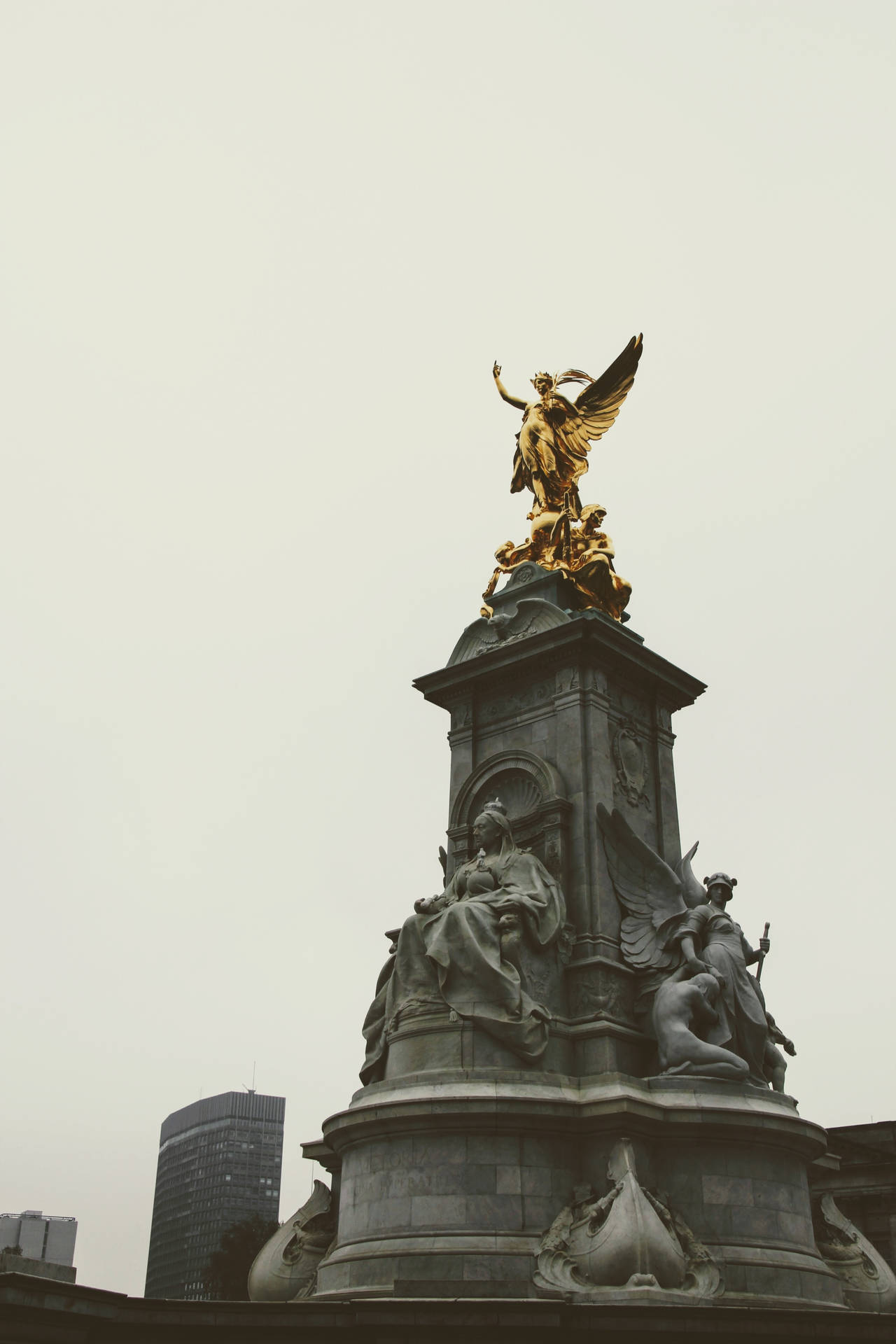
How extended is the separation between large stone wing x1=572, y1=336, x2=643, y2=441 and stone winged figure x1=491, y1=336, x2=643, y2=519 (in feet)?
0.04

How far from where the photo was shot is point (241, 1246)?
45.1 m

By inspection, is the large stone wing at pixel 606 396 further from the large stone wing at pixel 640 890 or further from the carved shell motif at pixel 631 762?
the large stone wing at pixel 640 890

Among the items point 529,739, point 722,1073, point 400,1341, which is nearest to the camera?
point 400,1341

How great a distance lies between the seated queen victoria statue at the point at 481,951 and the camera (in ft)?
59.5

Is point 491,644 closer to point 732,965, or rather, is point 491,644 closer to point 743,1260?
point 732,965

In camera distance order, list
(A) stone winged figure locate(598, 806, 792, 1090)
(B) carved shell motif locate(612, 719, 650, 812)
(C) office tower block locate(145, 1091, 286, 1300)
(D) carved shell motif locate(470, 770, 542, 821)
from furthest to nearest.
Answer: (C) office tower block locate(145, 1091, 286, 1300)
(B) carved shell motif locate(612, 719, 650, 812)
(D) carved shell motif locate(470, 770, 542, 821)
(A) stone winged figure locate(598, 806, 792, 1090)

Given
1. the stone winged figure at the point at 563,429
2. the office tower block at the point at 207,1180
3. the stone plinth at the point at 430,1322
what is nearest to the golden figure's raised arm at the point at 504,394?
the stone winged figure at the point at 563,429

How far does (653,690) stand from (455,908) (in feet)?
20.3

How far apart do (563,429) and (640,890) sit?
904 centimetres

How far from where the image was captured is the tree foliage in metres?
42.3

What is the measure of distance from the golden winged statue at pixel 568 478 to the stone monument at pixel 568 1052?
0.11 metres

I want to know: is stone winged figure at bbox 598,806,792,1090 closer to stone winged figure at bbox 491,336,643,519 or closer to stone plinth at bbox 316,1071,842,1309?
stone plinth at bbox 316,1071,842,1309

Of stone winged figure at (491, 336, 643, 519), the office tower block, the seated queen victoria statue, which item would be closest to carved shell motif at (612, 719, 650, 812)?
the seated queen victoria statue

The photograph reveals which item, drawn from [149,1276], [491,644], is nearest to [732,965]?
[491,644]
